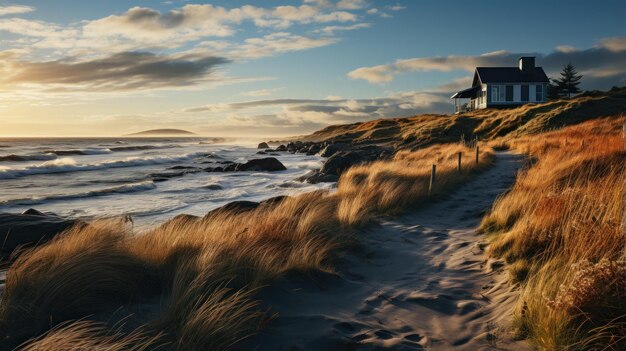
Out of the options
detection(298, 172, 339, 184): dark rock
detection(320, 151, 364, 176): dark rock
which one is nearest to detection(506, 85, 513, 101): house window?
detection(320, 151, 364, 176): dark rock

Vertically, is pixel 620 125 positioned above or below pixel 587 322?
above

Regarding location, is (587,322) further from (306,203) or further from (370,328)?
(306,203)

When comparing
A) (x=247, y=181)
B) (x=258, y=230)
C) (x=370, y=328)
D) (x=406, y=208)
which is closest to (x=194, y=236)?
(x=258, y=230)

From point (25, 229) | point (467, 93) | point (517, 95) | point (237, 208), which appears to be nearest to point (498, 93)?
point (517, 95)

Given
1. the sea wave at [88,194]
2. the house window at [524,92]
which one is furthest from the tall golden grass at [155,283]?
the house window at [524,92]

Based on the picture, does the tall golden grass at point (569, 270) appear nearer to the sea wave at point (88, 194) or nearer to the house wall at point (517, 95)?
the sea wave at point (88, 194)

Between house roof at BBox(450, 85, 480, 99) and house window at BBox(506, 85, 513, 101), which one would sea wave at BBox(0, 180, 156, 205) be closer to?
house window at BBox(506, 85, 513, 101)

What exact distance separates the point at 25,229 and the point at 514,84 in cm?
5195

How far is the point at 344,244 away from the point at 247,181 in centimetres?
1723

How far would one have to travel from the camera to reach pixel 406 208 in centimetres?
1113

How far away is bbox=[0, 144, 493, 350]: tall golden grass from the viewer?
3.99m

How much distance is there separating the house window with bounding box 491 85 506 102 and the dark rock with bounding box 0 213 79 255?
49.8 meters

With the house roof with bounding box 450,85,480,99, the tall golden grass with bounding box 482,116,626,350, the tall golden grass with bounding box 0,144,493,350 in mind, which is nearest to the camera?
the tall golden grass with bounding box 482,116,626,350

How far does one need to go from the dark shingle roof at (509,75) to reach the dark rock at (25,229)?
49.7m
